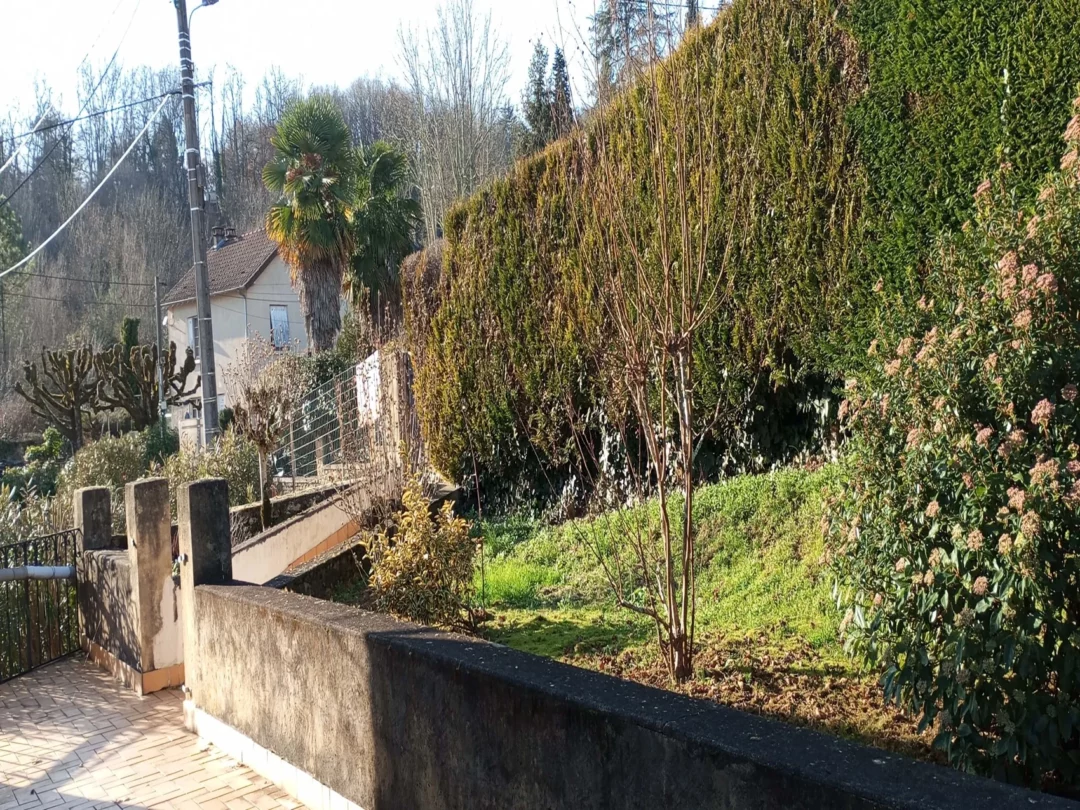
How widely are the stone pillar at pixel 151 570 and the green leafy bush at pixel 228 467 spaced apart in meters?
5.22

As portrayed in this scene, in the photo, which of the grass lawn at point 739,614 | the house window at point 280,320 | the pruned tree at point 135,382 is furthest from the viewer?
the house window at point 280,320

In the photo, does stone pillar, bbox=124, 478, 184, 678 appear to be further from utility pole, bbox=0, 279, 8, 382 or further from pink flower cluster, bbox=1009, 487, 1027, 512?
utility pole, bbox=0, 279, 8, 382

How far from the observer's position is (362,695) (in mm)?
3943

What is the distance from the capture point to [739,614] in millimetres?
5895

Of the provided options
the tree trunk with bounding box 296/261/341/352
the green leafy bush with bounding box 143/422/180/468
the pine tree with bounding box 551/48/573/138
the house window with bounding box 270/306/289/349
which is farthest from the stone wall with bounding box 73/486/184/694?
the house window with bounding box 270/306/289/349

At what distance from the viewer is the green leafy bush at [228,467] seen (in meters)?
12.3

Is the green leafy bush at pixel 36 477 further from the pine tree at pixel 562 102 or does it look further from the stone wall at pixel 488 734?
the pine tree at pixel 562 102

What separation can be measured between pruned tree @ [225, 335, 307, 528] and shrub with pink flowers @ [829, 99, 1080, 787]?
777 cm

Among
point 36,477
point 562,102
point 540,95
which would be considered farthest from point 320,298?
point 562,102

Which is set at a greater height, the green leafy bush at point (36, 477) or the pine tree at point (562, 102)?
the pine tree at point (562, 102)

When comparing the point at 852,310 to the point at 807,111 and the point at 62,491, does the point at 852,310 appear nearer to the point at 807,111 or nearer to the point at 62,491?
the point at 807,111

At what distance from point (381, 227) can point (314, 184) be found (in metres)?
1.88

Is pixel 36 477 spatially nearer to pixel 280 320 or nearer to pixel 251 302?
pixel 251 302

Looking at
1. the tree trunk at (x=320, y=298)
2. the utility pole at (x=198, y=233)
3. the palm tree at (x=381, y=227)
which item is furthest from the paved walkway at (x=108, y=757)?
the tree trunk at (x=320, y=298)
